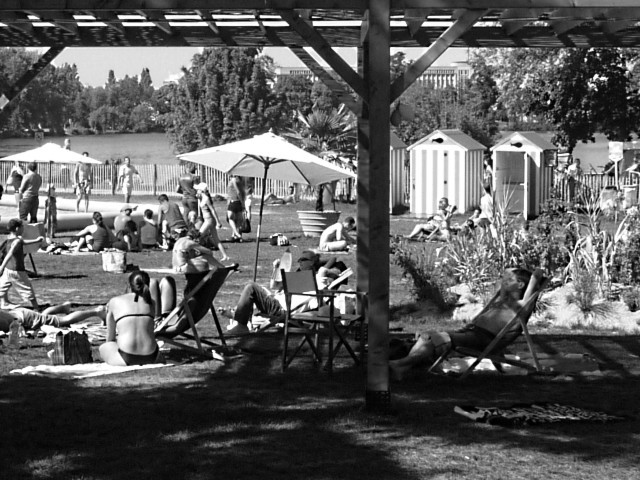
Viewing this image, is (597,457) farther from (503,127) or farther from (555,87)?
(503,127)

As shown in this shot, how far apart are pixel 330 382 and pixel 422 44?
141 inches

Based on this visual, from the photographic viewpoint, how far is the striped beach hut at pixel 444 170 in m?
29.2

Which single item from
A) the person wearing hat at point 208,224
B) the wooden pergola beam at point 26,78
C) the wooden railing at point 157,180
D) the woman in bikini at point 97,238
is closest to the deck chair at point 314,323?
the wooden pergola beam at point 26,78

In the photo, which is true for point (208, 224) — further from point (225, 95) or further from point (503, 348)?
point (225, 95)

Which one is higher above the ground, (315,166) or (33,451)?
(315,166)

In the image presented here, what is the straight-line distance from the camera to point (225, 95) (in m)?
65.3

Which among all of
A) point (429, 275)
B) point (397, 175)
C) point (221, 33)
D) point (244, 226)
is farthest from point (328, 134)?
point (221, 33)

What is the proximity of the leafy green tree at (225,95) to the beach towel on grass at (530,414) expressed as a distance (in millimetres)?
54843

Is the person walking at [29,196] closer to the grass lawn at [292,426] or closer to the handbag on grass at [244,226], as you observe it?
the handbag on grass at [244,226]

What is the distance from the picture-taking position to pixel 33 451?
269 inches

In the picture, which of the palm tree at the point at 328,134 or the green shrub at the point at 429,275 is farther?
the palm tree at the point at 328,134

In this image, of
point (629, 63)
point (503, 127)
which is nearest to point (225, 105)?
point (503, 127)

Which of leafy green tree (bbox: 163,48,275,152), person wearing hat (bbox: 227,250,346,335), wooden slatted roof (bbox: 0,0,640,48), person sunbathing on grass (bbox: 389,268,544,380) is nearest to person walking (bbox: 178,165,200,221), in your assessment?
person wearing hat (bbox: 227,250,346,335)

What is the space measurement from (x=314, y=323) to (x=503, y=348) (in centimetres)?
174
